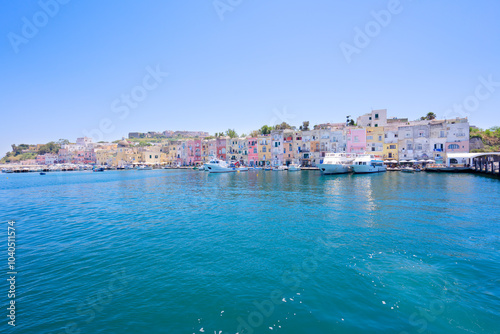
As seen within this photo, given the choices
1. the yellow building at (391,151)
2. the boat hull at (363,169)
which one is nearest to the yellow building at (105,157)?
the boat hull at (363,169)

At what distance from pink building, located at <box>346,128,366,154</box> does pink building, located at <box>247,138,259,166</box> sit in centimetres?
2879

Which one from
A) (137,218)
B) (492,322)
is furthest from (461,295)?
(137,218)

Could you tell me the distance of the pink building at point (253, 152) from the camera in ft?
267

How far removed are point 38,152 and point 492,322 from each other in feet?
653

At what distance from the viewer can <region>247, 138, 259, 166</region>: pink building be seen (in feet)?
267

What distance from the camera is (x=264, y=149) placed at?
7981 cm

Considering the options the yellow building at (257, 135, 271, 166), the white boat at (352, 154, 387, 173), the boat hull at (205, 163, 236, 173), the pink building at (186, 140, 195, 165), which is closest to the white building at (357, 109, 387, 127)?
the white boat at (352, 154, 387, 173)

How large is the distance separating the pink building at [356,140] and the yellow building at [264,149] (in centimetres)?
2421

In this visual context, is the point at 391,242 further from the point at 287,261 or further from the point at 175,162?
the point at 175,162

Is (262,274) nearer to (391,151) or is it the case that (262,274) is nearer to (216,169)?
(216,169)

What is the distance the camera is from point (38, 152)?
149250 millimetres

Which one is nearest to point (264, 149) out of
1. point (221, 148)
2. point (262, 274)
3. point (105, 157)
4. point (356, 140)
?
point (221, 148)

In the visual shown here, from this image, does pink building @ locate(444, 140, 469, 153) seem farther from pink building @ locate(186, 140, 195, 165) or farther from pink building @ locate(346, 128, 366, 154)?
pink building @ locate(186, 140, 195, 165)

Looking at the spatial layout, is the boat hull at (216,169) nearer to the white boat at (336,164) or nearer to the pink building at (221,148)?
the pink building at (221,148)
